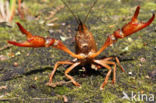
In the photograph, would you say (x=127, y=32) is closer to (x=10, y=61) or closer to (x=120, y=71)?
(x=120, y=71)

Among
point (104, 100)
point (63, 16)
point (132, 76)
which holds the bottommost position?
point (104, 100)

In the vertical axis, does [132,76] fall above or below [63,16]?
below

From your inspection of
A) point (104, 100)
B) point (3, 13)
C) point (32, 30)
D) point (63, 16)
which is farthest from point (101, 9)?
point (104, 100)

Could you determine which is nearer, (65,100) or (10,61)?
(65,100)

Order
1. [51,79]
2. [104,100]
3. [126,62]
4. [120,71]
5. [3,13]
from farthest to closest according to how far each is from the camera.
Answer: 1. [3,13]
2. [126,62]
3. [120,71]
4. [51,79]
5. [104,100]

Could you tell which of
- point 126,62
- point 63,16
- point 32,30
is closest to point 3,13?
point 32,30

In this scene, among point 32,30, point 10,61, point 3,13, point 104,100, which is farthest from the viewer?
point 3,13
